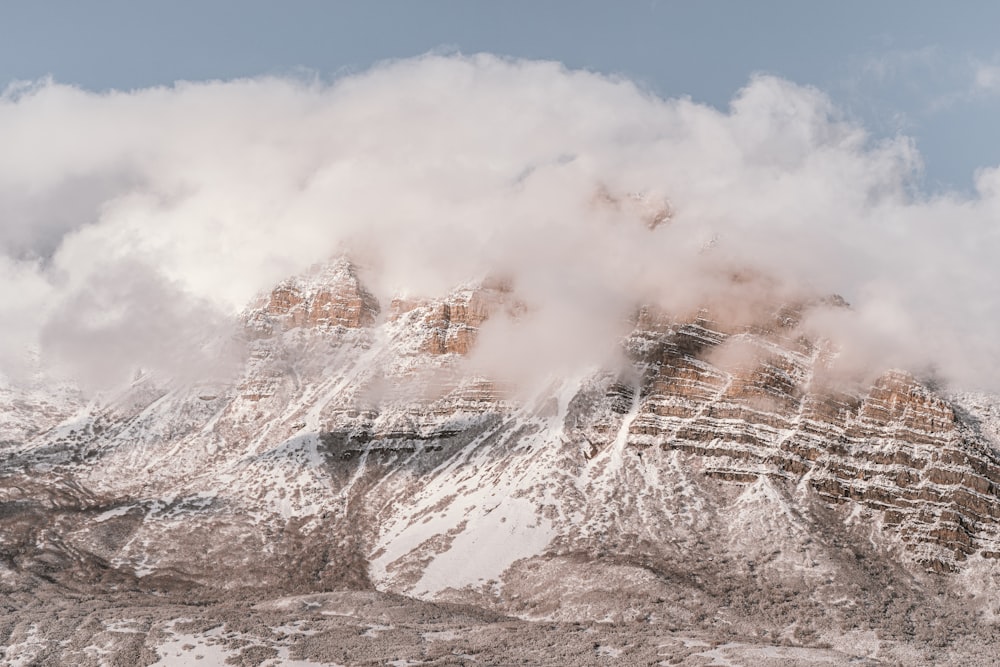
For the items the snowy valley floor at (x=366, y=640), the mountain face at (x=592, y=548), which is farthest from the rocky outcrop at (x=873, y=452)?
the snowy valley floor at (x=366, y=640)

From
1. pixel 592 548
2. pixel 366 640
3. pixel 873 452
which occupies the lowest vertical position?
pixel 366 640

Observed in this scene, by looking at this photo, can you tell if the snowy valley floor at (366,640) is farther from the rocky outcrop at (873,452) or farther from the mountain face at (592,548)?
the rocky outcrop at (873,452)

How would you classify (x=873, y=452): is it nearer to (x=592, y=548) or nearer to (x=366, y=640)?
(x=592, y=548)

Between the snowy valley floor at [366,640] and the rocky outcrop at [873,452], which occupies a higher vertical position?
the rocky outcrop at [873,452]

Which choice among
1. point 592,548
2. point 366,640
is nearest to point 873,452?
point 592,548

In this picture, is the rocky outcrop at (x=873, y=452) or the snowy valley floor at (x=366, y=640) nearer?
the snowy valley floor at (x=366, y=640)

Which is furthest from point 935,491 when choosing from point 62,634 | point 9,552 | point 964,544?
point 9,552

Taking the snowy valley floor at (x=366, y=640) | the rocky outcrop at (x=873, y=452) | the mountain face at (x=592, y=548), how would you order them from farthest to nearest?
the rocky outcrop at (x=873, y=452) < the mountain face at (x=592, y=548) < the snowy valley floor at (x=366, y=640)

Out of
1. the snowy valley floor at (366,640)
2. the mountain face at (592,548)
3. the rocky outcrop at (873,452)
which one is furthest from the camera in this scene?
the rocky outcrop at (873,452)

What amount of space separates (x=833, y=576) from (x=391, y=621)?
70.5 m

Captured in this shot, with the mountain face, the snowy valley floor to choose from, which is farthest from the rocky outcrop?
the snowy valley floor

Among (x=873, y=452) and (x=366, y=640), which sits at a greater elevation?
(x=873, y=452)

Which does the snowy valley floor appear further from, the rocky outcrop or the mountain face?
the rocky outcrop

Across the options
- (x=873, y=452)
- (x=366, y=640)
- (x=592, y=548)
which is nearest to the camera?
(x=366, y=640)
